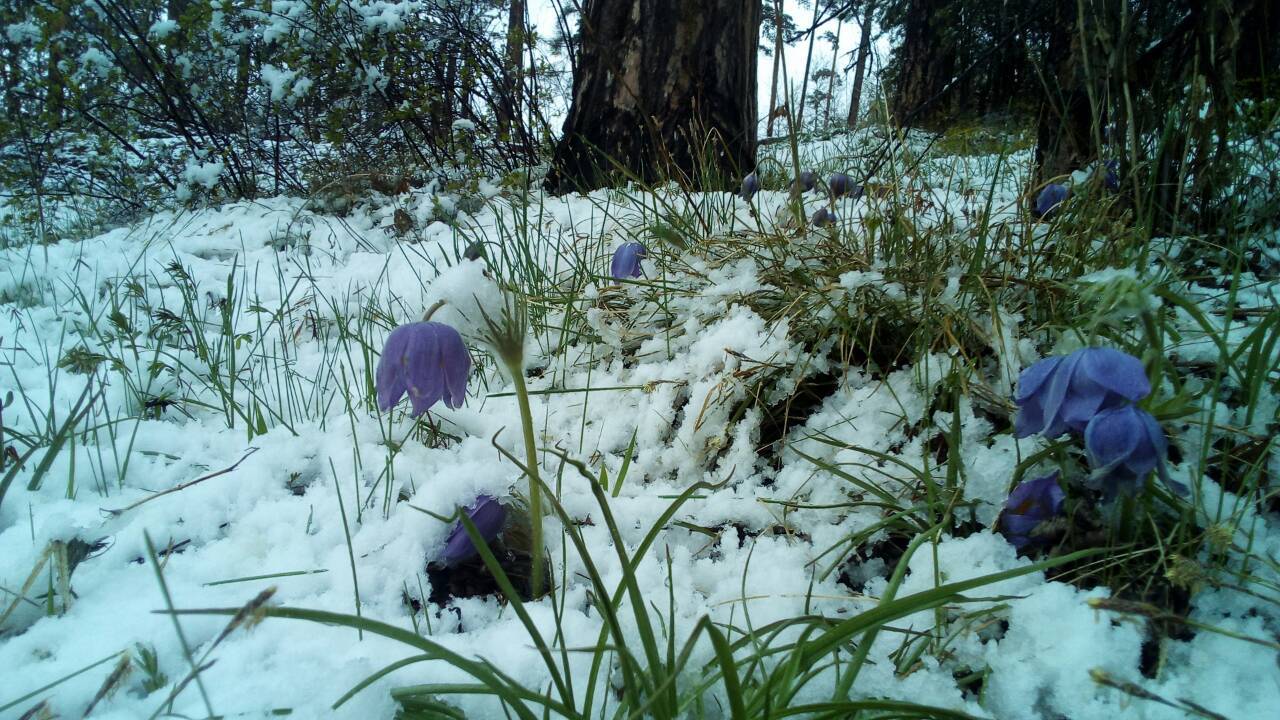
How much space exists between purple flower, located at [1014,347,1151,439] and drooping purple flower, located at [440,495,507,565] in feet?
2.12

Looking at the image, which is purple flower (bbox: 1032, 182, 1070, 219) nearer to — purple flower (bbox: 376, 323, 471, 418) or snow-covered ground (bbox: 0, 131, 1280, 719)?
snow-covered ground (bbox: 0, 131, 1280, 719)

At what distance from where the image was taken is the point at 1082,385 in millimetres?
687

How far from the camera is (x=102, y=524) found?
0.90 meters

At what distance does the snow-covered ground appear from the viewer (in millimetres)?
649

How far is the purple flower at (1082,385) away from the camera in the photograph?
0.67 metres

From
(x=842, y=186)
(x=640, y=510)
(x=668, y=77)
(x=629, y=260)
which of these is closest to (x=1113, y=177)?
(x=842, y=186)

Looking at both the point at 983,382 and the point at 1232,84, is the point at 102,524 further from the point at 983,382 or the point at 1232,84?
the point at 1232,84

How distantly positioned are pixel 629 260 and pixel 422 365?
31.2 inches

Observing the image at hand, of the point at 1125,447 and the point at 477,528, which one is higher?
the point at 1125,447

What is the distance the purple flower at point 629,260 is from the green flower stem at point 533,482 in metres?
→ 0.89

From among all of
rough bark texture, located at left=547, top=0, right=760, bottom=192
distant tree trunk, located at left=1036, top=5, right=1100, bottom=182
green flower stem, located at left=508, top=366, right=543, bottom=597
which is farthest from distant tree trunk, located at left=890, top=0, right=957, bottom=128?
green flower stem, located at left=508, top=366, right=543, bottom=597

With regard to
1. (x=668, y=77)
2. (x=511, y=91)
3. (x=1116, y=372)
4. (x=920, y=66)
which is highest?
(x=920, y=66)

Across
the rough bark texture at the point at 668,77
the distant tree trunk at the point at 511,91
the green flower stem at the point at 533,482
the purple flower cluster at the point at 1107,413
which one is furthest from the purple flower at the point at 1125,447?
the distant tree trunk at the point at 511,91

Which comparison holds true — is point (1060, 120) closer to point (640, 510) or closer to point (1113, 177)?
point (1113, 177)
